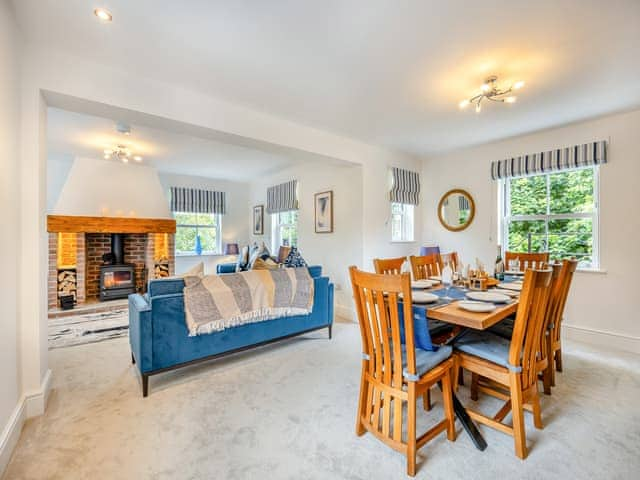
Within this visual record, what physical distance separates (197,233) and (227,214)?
79 cm

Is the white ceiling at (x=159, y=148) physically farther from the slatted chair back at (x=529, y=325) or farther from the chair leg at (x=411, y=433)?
the slatted chair back at (x=529, y=325)

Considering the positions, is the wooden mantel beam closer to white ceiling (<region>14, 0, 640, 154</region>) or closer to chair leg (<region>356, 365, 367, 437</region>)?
white ceiling (<region>14, 0, 640, 154</region>)

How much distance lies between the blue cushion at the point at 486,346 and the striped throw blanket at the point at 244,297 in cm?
164

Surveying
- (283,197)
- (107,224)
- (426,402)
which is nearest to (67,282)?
(107,224)

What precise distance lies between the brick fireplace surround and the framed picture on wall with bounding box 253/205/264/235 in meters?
1.75

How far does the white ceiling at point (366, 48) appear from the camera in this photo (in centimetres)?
168

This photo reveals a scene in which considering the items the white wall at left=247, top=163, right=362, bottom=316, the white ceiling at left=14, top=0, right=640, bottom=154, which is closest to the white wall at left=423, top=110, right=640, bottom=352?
the white ceiling at left=14, top=0, right=640, bottom=154

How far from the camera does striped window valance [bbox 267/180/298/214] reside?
5.36 meters

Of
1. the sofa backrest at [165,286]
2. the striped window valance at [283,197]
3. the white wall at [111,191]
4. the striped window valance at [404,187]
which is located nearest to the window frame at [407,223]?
the striped window valance at [404,187]

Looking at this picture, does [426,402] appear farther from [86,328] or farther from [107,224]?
[107,224]

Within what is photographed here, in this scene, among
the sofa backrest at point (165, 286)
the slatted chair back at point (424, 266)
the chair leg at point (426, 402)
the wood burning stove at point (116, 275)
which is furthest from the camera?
the wood burning stove at point (116, 275)

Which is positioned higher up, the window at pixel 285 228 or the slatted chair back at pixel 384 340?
the window at pixel 285 228

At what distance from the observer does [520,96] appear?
8.77ft

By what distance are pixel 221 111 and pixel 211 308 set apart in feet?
6.04
